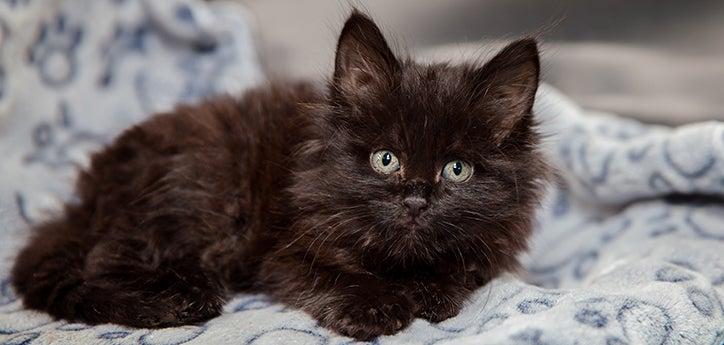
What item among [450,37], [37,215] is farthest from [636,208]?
[37,215]

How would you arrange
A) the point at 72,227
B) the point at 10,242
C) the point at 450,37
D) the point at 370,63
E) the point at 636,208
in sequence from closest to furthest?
the point at 370,63, the point at 72,227, the point at 10,242, the point at 636,208, the point at 450,37

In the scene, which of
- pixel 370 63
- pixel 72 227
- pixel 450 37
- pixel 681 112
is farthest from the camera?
pixel 450 37

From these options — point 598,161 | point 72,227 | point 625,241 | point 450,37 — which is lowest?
point 625,241

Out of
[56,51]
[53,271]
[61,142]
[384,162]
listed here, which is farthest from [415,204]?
[56,51]

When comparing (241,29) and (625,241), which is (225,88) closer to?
(241,29)

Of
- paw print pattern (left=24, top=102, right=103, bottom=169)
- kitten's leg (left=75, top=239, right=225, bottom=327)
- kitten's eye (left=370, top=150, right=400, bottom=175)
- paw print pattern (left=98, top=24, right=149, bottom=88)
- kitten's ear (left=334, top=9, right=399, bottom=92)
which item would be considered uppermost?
paw print pattern (left=98, top=24, right=149, bottom=88)

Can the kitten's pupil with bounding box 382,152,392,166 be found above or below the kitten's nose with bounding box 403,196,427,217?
above

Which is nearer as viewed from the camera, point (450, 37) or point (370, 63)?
point (370, 63)

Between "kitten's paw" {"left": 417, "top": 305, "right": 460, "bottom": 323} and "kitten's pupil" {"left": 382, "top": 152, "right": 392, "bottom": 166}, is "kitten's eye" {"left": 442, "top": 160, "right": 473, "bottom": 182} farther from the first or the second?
"kitten's paw" {"left": 417, "top": 305, "right": 460, "bottom": 323}

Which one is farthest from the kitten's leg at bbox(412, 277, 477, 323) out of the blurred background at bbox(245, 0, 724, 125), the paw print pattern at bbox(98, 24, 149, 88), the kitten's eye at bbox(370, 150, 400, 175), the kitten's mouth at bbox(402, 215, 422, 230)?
the paw print pattern at bbox(98, 24, 149, 88)

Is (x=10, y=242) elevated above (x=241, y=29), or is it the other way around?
(x=241, y=29)
